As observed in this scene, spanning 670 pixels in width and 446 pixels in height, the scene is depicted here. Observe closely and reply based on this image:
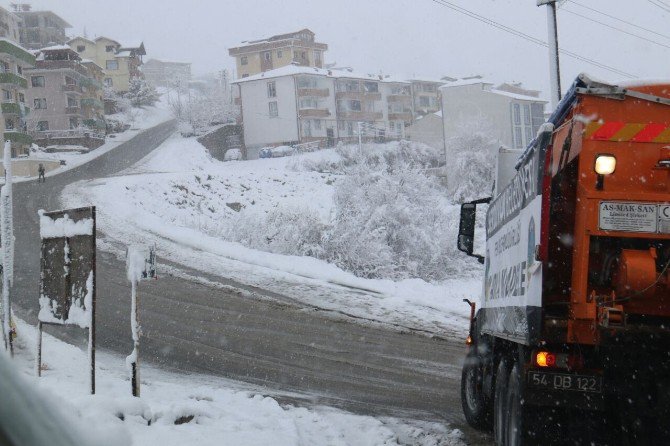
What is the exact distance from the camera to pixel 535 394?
5.29 meters

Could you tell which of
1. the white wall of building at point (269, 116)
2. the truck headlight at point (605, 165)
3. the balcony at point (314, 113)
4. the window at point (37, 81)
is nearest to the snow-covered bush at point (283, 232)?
the truck headlight at point (605, 165)

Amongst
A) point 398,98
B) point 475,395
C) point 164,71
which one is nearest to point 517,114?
point 398,98

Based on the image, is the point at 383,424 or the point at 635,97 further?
the point at 383,424

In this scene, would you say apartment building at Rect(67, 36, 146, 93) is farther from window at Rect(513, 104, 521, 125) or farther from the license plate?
the license plate

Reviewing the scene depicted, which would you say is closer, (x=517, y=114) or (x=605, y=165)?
(x=605, y=165)

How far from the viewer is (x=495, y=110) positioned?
6875 centimetres

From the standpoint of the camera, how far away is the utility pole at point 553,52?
58.0 feet

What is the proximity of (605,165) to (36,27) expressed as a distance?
4077 inches

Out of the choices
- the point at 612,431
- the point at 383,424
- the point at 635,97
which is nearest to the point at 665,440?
the point at 612,431

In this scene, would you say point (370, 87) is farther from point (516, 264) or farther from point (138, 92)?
point (516, 264)

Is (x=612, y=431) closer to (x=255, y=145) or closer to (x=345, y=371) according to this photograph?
(x=345, y=371)

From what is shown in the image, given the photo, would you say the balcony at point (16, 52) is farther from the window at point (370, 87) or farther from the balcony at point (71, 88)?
the window at point (370, 87)

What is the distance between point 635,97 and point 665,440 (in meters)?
2.43

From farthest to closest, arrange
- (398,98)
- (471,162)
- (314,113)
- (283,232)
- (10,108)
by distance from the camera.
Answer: (398,98) → (314,113) → (10,108) → (471,162) → (283,232)
